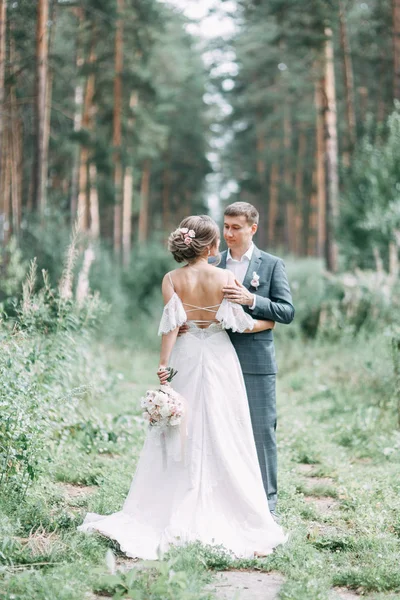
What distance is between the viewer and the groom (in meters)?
5.32

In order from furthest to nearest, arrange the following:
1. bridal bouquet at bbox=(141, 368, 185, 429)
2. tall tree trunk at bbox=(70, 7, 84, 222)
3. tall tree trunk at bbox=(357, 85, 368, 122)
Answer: tall tree trunk at bbox=(357, 85, 368, 122) → tall tree trunk at bbox=(70, 7, 84, 222) → bridal bouquet at bbox=(141, 368, 185, 429)

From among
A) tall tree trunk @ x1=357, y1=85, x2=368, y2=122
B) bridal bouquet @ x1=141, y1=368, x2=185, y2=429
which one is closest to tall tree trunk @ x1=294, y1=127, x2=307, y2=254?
tall tree trunk @ x1=357, y1=85, x2=368, y2=122

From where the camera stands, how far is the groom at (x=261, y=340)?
5.32m

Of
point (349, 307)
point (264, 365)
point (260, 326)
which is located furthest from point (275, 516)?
point (349, 307)

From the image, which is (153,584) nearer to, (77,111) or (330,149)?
(330,149)

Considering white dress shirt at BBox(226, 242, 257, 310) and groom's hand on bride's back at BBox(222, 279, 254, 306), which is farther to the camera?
white dress shirt at BBox(226, 242, 257, 310)

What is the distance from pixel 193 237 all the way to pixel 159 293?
1495 centimetres

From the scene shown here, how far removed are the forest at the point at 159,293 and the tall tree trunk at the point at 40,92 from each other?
0.15 feet

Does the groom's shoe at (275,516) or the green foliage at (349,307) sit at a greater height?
the green foliage at (349,307)

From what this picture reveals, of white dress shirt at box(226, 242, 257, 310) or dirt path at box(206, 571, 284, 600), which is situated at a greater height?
white dress shirt at box(226, 242, 257, 310)

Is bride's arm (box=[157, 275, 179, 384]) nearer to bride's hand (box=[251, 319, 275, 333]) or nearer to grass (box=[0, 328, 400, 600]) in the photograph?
bride's hand (box=[251, 319, 275, 333])

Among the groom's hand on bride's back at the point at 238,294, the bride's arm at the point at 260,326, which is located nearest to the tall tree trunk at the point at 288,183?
the bride's arm at the point at 260,326

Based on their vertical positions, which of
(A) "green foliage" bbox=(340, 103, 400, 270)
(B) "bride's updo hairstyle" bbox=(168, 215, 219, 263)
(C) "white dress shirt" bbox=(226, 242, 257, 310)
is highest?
(A) "green foliage" bbox=(340, 103, 400, 270)

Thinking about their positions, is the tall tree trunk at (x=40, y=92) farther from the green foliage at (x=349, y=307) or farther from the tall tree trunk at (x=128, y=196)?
the tall tree trunk at (x=128, y=196)
